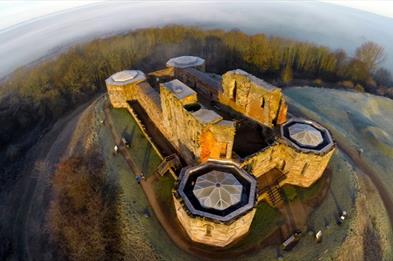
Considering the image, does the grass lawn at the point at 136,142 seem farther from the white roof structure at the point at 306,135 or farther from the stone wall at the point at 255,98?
the white roof structure at the point at 306,135

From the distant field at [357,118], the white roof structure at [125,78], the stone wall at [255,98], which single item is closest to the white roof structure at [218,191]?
the stone wall at [255,98]

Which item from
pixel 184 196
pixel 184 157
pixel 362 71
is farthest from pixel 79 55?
pixel 362 71

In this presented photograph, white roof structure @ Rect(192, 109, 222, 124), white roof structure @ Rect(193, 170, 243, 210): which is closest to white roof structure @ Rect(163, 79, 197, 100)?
white roof structure @ Rect(192, 109, 222, 124)

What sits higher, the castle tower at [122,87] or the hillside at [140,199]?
the castle tower at [122,87]

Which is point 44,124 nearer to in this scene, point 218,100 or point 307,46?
point 218,100

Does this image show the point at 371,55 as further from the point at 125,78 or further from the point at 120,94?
the point at 120,94

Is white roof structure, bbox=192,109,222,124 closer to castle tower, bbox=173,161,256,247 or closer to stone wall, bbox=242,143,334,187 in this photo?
castle tower, bbox=173,161,256,247

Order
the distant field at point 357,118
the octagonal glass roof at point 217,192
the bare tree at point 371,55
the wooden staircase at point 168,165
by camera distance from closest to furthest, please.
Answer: the octagonal glass roof at point 217,192, the wooden staircase at point 168,165, the distant field at point 357,118, the bare tree at point 371,55
